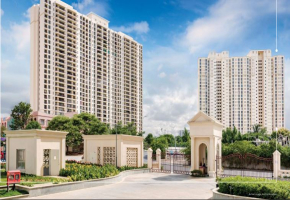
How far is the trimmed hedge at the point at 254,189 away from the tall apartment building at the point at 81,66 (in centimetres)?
6383

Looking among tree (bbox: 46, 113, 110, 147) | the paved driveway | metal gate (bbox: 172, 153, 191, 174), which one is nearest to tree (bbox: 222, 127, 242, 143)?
tree (bbox: 46, 113, 110, 147)

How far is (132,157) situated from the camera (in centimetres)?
2730

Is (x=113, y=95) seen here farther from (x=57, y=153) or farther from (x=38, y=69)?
(x=57, y=153)

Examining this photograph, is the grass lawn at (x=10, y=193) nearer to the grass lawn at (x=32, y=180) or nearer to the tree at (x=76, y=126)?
the grass lawn at (x=32, y=180)

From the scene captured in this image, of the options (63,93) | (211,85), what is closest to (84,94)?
(63,93)

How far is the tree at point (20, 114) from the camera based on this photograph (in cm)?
5281

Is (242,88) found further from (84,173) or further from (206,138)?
(84,173)

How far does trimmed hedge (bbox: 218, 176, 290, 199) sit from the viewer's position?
480 inches

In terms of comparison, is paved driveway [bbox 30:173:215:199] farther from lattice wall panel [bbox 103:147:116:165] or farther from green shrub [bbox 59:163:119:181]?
lattice wall panel [bbox 103:147:116:165]

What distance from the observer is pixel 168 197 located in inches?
545

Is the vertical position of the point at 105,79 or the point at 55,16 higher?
the point at 55,16

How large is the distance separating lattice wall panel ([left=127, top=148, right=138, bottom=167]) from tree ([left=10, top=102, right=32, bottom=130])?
31882 millimetres

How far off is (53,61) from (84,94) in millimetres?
12519

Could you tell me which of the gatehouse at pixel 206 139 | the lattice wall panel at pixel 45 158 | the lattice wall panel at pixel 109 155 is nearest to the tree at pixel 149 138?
the lattice wall panel at pixel 109 155
